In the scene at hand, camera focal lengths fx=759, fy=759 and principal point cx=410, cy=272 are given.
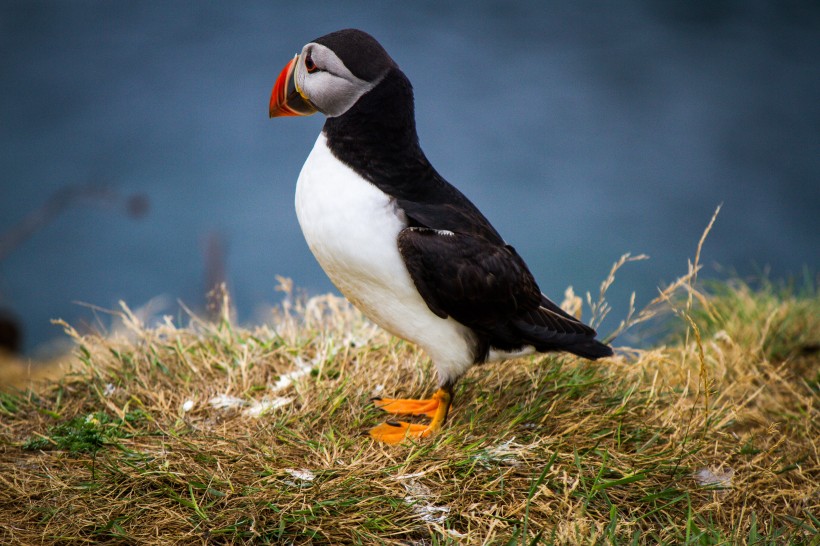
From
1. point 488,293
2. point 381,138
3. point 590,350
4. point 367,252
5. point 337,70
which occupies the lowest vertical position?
point 590,350

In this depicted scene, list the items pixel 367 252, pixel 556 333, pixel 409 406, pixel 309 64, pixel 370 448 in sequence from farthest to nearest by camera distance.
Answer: pixel 409 406
pixel 556 333
pixel 370 448
pixel 309 64
pixel 367 252

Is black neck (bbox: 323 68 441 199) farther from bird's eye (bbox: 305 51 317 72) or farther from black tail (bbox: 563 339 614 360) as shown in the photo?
black tail (bbox: 563 339 614 360)

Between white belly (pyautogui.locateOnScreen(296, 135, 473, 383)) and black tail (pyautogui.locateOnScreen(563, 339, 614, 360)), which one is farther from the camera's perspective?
black tail (pyautogui.locateOnScreen(563, 339, 614, 360))

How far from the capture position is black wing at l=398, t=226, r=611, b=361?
10.4ft

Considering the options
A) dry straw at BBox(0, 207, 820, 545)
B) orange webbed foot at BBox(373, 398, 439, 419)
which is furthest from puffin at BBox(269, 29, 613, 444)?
dry straw at BBox(0, 207, 820, 545)

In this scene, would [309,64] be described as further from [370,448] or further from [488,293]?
[370,448]

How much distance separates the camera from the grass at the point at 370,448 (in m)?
2.91

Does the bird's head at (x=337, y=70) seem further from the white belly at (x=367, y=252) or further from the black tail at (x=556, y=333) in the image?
the black tail at (x=556, y=333)

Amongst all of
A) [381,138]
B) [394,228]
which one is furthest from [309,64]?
[394,228]

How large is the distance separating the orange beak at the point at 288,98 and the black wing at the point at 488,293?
77 centimetres

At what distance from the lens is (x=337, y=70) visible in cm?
320

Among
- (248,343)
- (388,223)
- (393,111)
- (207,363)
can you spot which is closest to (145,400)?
(207,363)

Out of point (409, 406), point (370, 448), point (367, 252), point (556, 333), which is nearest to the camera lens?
point (367, 252)

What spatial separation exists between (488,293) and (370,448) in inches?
34.3
